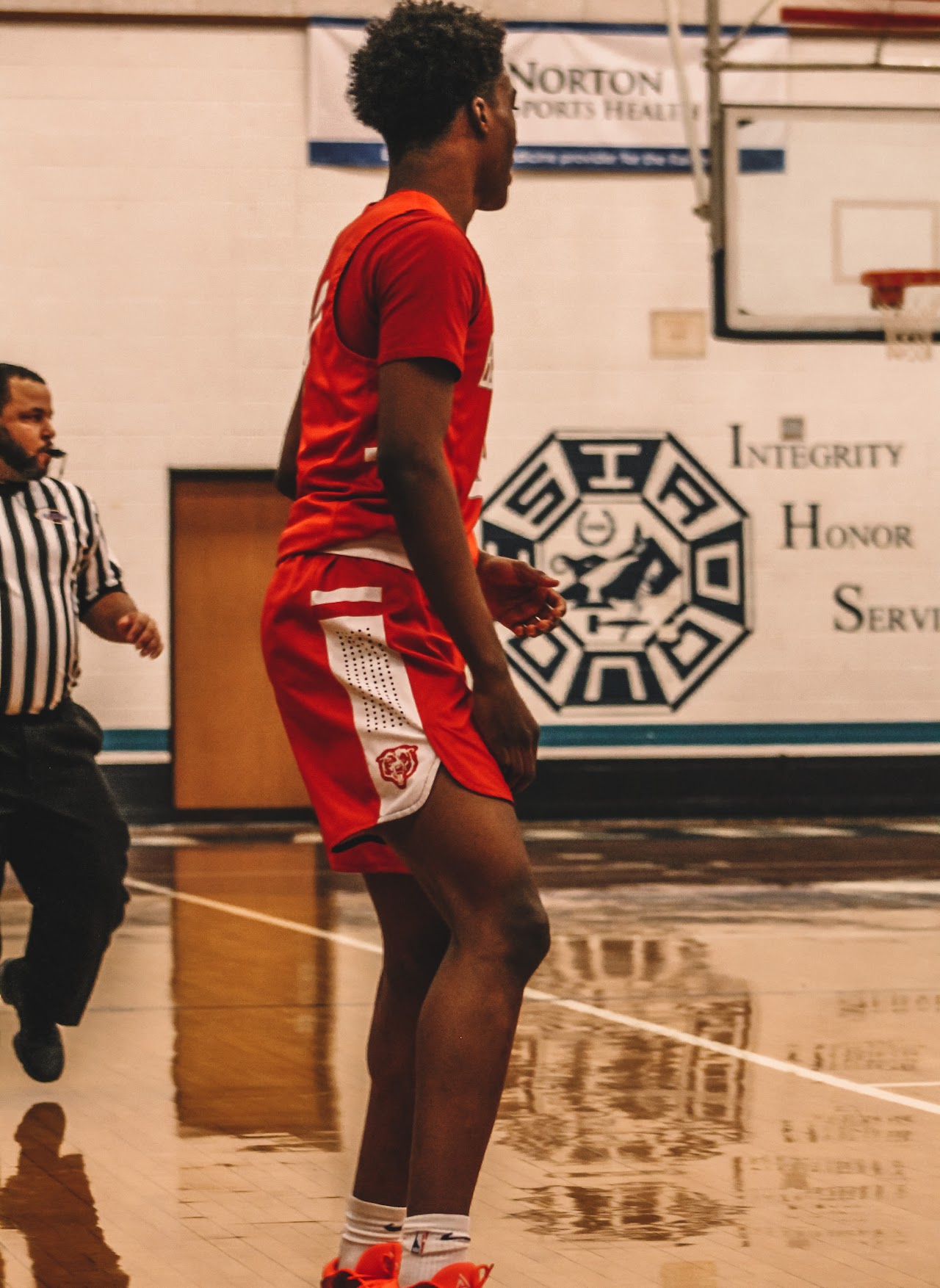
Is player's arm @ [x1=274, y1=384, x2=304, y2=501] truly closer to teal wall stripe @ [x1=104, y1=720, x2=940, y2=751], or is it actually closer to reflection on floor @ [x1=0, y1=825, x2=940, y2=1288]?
reflection on floor @ [x1=0, y1=825, x2=940, y2=1288]

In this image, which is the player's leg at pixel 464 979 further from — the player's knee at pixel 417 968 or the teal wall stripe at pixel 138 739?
the teal wall stripe at pixel 138 739

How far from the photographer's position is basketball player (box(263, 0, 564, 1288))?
9.77ft

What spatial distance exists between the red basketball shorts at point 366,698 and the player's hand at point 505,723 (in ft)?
0.11

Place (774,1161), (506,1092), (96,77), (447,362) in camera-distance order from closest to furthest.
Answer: (447,362) < (774,1161) < (506,1092) < (96,77)

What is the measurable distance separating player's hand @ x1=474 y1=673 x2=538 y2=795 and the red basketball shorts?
0.11ft

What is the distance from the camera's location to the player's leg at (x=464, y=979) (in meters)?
2.94

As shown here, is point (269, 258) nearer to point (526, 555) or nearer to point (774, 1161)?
point (526, 555)

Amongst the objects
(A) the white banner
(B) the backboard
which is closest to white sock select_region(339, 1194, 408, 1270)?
(B) the backboard

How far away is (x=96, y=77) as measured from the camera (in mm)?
15062

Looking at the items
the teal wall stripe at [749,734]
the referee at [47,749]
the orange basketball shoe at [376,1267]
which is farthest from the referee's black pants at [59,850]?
the teal wall stripe at [749,734]

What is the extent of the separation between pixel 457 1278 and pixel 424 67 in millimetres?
1827

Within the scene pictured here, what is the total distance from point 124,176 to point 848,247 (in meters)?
A: 5.54

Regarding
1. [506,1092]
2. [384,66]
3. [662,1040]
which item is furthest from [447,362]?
[662,1040]

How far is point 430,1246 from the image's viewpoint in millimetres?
2906
